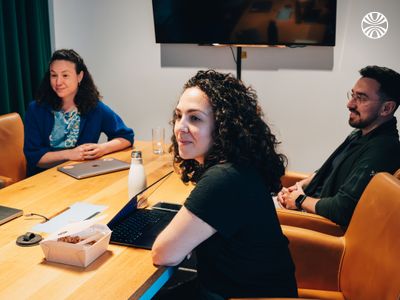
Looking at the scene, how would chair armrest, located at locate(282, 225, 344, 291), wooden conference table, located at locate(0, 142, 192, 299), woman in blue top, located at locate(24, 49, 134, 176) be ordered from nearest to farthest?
wooden conference table, located at locate(0, 142, 192, 299) → chair armrest, located at locate(282, 225, 344, 291) → woman in blue top, located at locate(24, 49, 134, 176)

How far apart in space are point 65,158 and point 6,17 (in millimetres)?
1580

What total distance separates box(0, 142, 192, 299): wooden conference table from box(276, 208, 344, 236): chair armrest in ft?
1.54

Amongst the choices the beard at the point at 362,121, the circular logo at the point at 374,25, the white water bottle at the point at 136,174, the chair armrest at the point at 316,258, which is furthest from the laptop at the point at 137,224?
the circular logo at the point at 374,25

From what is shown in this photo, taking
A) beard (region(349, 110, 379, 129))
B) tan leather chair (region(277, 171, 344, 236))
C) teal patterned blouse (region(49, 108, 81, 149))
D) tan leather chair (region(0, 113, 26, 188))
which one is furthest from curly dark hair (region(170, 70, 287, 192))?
Answer: tan leather chair (region(0, 113, 26, 188))

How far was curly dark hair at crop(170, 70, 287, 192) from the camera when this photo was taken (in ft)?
4.61

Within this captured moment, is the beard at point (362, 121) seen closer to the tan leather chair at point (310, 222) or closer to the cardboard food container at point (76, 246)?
the tan leather chair at point (310, 222)

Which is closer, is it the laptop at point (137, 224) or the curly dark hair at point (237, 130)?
the curly dark hair at point (237, 130)

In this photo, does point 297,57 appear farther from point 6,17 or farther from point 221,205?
point 221,205

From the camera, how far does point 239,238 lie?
1.36 metres

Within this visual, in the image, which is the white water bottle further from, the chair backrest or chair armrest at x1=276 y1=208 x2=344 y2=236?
the chair backrest

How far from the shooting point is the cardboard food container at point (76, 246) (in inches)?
53.0

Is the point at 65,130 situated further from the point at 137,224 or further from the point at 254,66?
the point at 254,66

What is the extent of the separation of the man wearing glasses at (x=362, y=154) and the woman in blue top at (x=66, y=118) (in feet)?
3.70

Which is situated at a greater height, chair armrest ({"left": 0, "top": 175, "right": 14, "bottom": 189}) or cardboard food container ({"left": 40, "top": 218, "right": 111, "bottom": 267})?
cardboard food container ({"left": 40, "top": 218, "right": 111, "bottom": 267})
